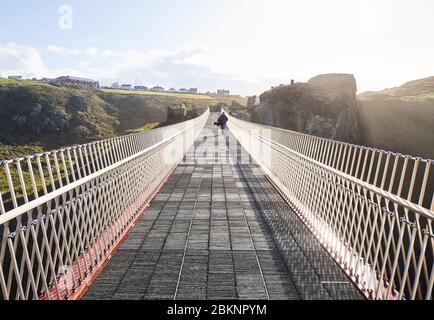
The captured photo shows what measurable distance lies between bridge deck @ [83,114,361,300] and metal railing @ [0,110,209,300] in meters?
0.31

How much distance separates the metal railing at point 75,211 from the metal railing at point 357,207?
11.4 ft

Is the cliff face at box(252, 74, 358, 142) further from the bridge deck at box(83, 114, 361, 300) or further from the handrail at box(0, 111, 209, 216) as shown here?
the bridge deck at box(83, 114, 361, 300)

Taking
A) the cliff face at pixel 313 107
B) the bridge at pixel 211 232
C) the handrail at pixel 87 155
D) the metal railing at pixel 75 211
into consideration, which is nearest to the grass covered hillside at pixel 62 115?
the cliff face at pixel 313 107

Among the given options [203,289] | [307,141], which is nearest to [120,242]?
[203,289]

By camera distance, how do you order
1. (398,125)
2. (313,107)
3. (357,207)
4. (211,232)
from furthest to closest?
(398,125) → (313,107) → (211,232) → (357,207)

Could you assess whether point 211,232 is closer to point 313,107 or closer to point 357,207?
point 357,207

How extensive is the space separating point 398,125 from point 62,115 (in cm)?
9580

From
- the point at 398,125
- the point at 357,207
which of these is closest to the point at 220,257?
the point at 357,207

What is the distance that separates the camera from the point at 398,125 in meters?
94.6

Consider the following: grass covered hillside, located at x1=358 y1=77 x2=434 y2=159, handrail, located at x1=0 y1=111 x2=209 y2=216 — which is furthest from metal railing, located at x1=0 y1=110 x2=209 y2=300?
grass covered hillside, located at x1=358 y1=77 x2=434 y2=159

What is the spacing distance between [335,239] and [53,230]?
13.5 ft

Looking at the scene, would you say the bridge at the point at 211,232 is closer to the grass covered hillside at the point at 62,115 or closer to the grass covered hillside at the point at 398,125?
the grass covered hillside at the point at 398,125

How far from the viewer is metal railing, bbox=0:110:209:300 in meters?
3.51

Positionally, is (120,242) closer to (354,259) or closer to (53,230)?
(53,230)
